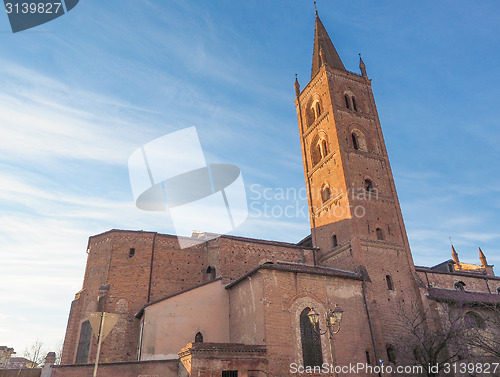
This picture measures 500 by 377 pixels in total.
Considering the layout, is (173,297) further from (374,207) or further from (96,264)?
(374,207)

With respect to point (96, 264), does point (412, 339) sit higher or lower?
lower

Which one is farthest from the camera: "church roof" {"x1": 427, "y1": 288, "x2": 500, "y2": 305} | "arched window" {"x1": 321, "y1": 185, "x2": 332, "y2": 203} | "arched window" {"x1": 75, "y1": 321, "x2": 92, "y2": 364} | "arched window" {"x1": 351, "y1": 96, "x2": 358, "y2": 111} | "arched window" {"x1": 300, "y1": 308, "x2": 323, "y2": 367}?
"arched window" {"x1": 351, "y1": 96, "x2": 358, "y2": 111}

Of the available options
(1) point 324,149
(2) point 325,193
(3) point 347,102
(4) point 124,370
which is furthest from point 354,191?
(4) point 124,370

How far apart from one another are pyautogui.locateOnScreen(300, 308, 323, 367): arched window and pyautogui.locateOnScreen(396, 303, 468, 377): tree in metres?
5.10

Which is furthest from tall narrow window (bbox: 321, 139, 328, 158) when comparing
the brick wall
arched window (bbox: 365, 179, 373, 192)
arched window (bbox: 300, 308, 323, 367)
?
the brick wall

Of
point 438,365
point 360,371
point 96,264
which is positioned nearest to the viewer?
point 360,371

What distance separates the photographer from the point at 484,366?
2019 cm

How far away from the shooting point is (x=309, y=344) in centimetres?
1777

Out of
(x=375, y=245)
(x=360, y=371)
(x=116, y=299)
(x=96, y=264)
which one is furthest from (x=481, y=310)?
(x=96, y=264)

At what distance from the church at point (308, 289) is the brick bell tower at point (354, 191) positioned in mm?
97

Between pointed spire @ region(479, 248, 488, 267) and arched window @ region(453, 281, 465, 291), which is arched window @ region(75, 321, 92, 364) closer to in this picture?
arched window @ region(453, 281, 465, 291)

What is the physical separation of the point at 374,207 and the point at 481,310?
9147 millimetres

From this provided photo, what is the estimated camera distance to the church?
680 inches

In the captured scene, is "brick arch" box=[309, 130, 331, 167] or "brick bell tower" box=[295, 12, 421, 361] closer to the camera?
"brick bell tower" box=[295, 12, 421, 361]
